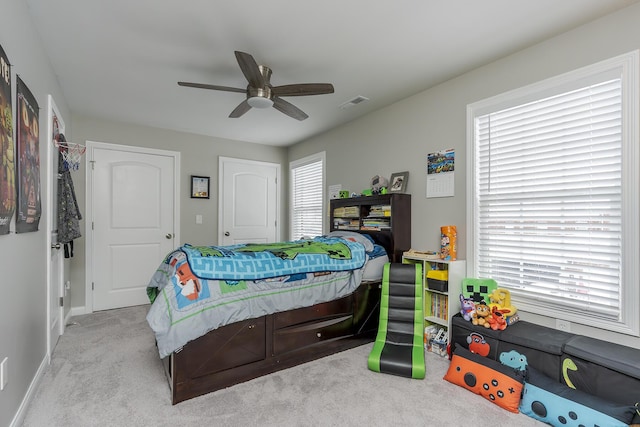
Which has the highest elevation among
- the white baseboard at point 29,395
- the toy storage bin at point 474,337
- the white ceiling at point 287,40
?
the white ceiling at point 287,40

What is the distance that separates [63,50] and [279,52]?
1658 mm

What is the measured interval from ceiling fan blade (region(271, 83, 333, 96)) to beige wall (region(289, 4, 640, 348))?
123 centimetres

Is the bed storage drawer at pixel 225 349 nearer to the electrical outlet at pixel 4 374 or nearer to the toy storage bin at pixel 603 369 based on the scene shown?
the electrical outlet at pixel 4 374

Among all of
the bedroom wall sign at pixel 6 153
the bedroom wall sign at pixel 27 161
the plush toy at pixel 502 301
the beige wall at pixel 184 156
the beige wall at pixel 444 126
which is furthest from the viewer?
the beige wall at pixel 184 156

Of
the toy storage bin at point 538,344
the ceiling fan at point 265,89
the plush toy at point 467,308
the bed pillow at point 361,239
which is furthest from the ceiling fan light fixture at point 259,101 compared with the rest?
the toy storage bin at point 538,344

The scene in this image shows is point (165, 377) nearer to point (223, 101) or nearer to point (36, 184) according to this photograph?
point (36, 184)

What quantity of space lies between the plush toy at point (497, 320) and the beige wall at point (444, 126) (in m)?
0.29

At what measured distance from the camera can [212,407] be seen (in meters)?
1.93

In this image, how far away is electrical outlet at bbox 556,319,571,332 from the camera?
Result: 215 centimetres

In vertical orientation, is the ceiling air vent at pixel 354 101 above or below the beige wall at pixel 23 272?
above

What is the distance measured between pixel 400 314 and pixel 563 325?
1.14m

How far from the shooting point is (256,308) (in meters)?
2.30

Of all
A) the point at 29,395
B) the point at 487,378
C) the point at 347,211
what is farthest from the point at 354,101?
the point at 29,395

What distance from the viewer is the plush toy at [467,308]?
2.43 m
